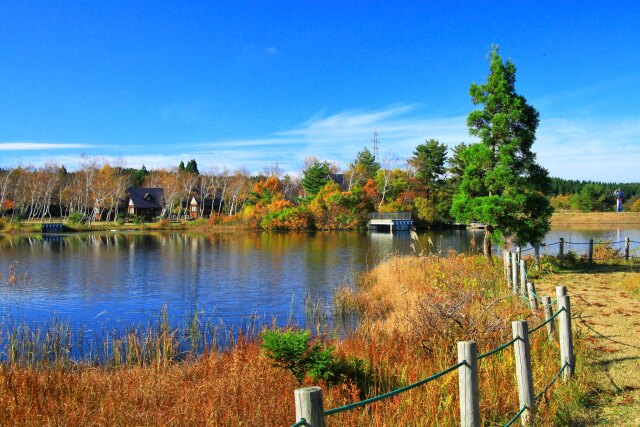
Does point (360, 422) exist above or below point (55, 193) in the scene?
below

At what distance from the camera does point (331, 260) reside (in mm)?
31562

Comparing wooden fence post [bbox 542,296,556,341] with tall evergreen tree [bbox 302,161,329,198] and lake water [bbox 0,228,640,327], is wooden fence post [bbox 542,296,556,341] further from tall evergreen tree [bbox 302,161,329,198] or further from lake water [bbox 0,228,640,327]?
tall evergreen tree [bbox 302,161,329,198]

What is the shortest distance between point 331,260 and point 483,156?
1424cm

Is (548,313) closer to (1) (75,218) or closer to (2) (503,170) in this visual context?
(2) (503,170)

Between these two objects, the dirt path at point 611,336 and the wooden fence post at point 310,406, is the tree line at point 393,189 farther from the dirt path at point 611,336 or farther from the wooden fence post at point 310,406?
the wooden fence post at point 310,406

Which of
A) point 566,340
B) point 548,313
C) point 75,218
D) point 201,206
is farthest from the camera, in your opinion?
point 201,206

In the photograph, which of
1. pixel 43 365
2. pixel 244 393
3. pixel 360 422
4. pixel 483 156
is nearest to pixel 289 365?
pixel 244 393

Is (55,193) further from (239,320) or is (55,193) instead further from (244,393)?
(244,393)

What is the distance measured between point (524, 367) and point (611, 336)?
466cm

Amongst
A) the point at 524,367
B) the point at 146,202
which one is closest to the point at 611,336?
the point at 524,367

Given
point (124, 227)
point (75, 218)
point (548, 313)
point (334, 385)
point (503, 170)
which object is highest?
point (503, 170)

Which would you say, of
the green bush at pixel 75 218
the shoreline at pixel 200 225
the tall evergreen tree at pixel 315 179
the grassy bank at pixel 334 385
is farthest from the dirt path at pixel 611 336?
the green bush at pixel 75 218

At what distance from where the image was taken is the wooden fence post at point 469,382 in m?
4.58

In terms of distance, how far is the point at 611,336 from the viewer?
921cm
